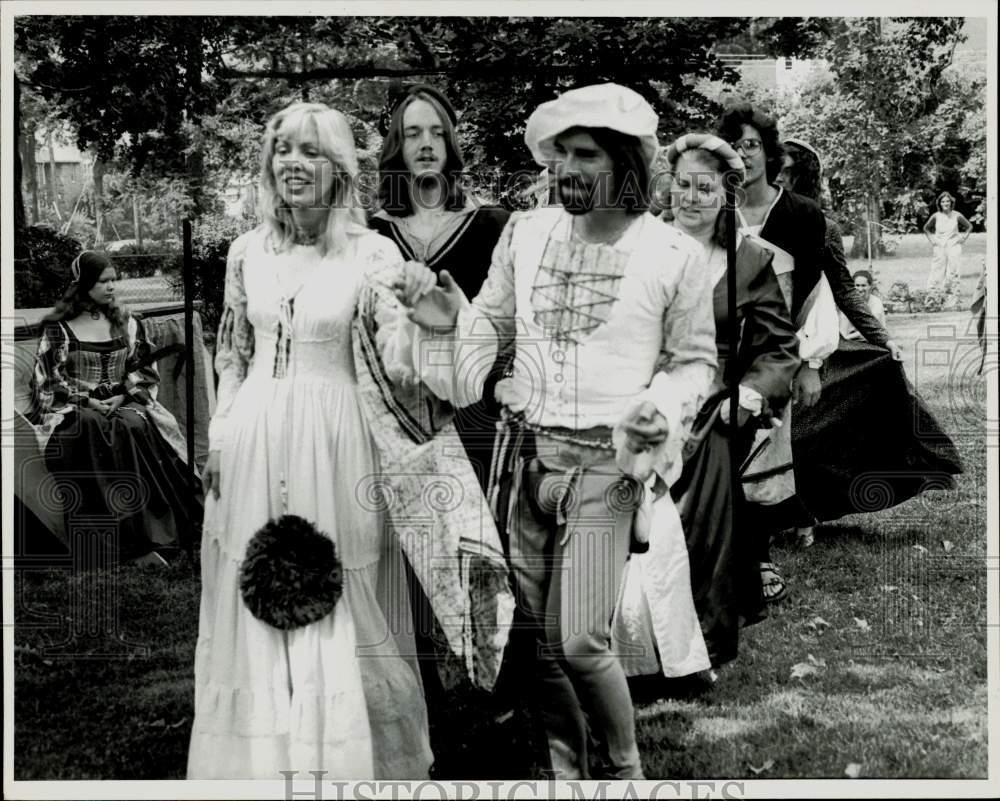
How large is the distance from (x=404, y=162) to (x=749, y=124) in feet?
4.80

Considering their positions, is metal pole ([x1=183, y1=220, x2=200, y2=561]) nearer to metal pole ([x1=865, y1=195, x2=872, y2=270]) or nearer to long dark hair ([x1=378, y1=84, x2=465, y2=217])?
long dark hair ([x1=378, y1=84, x2=465, y2=217])

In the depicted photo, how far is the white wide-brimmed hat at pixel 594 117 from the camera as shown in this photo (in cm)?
574

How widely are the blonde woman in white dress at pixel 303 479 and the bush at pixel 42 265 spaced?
2.55 ft

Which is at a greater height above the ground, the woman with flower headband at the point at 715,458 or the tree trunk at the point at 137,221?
the tree trunk at the point at 137,221

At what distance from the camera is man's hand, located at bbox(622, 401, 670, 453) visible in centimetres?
562

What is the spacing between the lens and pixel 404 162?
5984 millimetres

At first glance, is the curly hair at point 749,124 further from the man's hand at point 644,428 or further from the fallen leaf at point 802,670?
the fallen leaf at point 802,670

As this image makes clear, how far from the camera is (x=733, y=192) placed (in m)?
6.06

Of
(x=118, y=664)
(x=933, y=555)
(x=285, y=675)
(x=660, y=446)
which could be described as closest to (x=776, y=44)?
(x=660, y=446)

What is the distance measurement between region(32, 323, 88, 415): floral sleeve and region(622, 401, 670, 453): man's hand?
234 centimetres

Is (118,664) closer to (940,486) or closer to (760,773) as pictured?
(760,773)

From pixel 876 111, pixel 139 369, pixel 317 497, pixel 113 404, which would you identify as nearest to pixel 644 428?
pixel 317 497

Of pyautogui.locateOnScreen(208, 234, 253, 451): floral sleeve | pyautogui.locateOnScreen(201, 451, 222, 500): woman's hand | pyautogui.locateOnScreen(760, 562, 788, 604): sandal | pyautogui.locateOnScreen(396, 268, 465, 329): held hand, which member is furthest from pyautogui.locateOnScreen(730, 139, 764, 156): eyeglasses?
Answer: pyautogui.locateOnScreen(201, 451, 222, 500): woman's hand

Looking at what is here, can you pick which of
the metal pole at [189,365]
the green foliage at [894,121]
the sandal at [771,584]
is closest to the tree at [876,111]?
the green foliage at [894,121]
